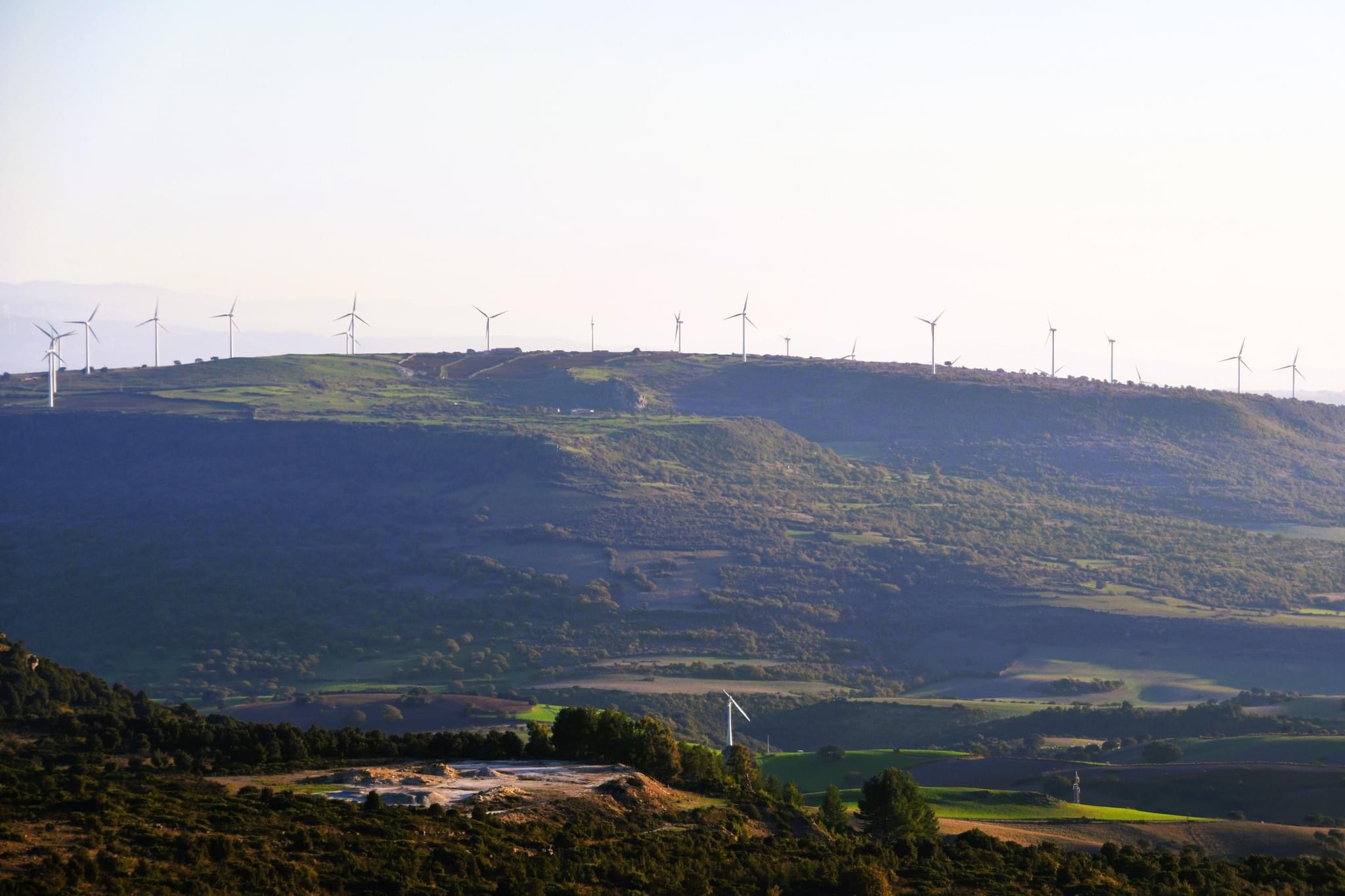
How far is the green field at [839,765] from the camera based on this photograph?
9544 cm

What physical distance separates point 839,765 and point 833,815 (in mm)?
38623

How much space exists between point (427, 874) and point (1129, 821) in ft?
128

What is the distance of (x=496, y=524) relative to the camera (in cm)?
19325

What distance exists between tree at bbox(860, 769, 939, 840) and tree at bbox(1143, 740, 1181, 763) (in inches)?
1552

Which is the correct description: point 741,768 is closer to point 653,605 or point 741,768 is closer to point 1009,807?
point 1009,807

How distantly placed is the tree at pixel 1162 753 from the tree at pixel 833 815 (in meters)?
42.7

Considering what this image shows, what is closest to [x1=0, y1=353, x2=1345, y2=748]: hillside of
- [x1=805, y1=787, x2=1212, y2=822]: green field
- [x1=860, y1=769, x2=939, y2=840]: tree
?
[x1=805, y1=787, x2=1212, y2=822]: green field

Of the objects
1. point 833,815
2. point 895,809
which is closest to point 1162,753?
point 895,809

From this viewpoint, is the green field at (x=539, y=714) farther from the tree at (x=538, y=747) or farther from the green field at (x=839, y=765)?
the tree at (x=538, y=747)

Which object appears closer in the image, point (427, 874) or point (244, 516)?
point (427, 874)

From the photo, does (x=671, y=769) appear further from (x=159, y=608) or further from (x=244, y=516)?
(x=244, y=516)

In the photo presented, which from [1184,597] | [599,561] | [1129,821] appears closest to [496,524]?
[599,561]

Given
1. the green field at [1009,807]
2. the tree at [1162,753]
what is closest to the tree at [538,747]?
the green field at [1009,807]

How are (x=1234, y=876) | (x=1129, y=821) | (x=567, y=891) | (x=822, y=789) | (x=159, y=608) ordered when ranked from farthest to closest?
1. (x=159, y=608)
2. (x=822, y=789)
3. (x=1129, y=821)
4. (x=1234, y=876)
5. (x=567, y=891)
